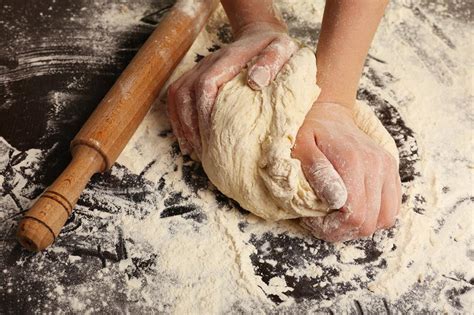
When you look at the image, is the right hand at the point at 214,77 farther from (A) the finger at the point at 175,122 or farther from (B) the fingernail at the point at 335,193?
(B) the fingernail at the point at 335,193

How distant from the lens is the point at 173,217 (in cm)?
142

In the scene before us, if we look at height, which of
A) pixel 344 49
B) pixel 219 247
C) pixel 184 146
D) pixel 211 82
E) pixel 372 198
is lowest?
pixel 219 247

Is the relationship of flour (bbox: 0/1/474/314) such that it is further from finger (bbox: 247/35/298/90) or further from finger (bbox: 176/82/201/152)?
finger (bbox: 247/35/298/90)

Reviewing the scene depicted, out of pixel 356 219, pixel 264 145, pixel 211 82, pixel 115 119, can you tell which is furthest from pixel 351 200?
pixel 115 119

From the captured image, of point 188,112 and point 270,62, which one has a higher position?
point 270,62

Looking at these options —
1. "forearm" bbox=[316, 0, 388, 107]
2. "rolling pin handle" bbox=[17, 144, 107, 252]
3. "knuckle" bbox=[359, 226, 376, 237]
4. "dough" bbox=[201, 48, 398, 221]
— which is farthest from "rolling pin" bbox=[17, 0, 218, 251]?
"knuckle" bbox=[359, 226, 376, 237]

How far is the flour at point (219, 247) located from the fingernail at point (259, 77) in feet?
1.00

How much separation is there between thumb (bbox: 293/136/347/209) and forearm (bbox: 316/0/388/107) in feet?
0.68

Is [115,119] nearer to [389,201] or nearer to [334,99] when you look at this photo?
[334,99]

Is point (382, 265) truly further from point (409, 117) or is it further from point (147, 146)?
point (147, 146)

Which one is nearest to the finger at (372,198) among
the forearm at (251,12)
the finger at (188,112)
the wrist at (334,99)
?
the wrist at (334,99)

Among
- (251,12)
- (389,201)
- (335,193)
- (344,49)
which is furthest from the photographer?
(251,12)

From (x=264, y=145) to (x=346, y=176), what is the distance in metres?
0.21

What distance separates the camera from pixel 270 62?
1381 millimetres
